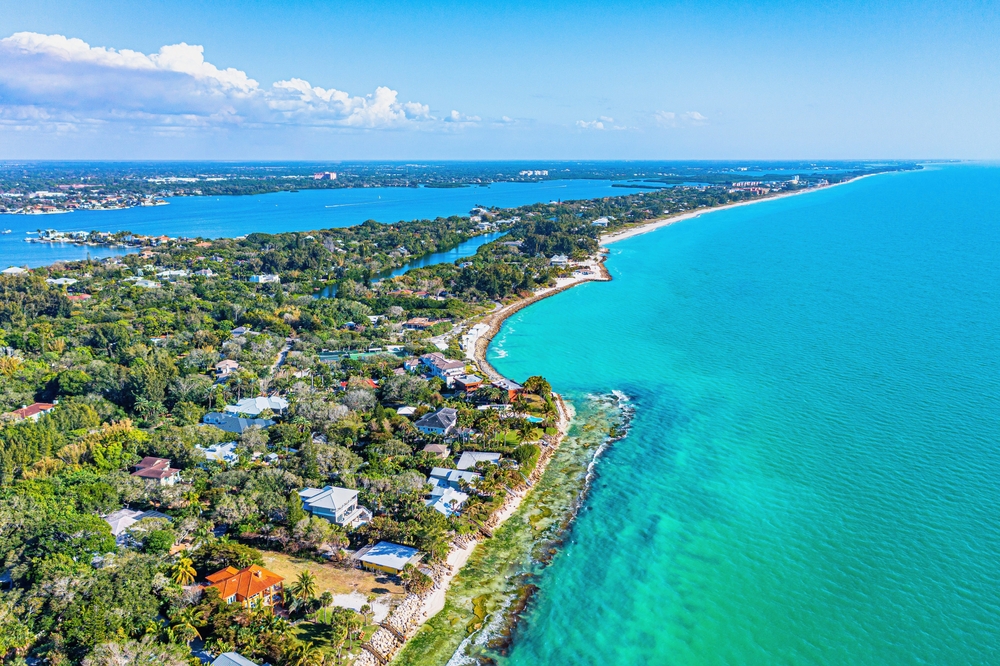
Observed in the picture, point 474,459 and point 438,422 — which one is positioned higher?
point 438,422

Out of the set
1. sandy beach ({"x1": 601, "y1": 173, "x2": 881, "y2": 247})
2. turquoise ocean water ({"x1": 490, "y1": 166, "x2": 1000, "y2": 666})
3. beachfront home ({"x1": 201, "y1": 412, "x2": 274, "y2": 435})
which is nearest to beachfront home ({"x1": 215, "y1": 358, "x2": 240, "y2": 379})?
beachfront home ({"x1": 201, "y1": 412, "x2": 274, "y2": 435})

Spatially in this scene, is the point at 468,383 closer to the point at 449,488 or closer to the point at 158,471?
the point at 449,488

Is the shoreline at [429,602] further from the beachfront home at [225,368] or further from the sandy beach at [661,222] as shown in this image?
the sandy beach at [661,222]

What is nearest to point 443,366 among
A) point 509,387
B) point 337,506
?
point 509,387

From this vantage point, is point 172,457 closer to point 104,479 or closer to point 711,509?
point 104,479

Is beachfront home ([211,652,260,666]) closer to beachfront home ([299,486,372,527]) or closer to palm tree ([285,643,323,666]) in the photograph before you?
palm tree ([285,643,323,666])

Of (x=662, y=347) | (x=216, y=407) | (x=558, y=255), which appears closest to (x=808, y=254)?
(x=558, y=255)
